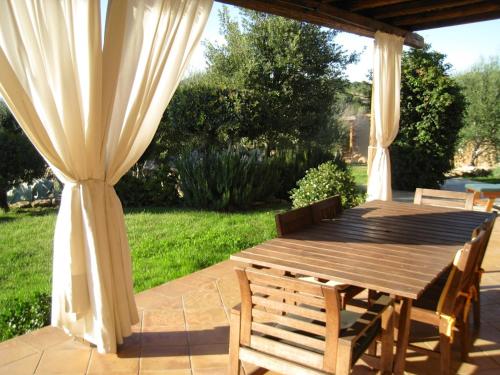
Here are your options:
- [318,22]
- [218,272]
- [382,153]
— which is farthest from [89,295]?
[382,153]

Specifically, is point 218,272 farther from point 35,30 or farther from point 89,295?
point 35,30

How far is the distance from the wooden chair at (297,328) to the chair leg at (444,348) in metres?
0.29

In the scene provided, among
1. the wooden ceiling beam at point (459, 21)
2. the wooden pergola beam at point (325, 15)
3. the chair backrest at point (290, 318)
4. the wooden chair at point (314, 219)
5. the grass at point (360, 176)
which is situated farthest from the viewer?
the grass at point (360, 176)

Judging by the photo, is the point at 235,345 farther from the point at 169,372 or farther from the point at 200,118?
the point at 200,118

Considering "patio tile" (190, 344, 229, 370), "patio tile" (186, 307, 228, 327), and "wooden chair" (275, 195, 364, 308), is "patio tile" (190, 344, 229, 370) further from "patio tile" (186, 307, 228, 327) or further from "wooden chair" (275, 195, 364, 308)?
"wooden chair" (275, 195, 364, 308)

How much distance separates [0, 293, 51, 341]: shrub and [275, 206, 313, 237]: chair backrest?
65.4 inches

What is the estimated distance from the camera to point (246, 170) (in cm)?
668

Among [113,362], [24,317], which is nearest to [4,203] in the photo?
[24,317]

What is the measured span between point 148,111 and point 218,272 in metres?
1.73

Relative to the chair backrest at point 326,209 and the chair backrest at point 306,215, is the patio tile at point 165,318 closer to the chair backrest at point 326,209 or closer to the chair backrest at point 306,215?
the chair backrest at point 306,215

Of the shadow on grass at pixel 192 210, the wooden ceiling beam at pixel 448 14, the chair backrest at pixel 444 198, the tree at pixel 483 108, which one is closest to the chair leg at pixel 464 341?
the chair backrest at pixel 444 198

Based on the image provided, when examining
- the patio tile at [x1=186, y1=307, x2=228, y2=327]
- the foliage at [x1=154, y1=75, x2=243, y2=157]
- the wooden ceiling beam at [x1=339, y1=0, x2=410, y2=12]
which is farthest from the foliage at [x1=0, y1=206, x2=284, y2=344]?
the wooden ceiling beam at [x1=339, y1=0, x2=410, y2=12]

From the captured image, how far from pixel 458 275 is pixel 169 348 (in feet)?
5.15

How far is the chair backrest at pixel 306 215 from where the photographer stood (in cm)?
249
